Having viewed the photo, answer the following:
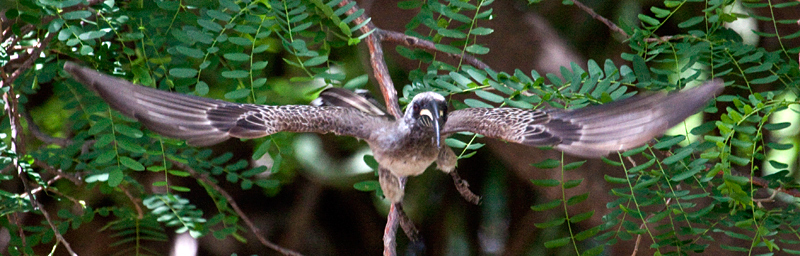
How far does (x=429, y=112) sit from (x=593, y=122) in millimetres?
299

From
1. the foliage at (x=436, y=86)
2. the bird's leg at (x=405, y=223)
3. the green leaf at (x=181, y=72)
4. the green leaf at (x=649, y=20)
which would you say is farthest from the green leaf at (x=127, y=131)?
the green leaf at (x=649, y=20)

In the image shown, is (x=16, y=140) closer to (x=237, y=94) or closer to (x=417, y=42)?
(x=237, y=94)

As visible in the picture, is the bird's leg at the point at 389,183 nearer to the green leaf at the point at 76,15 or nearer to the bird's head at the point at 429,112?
the bird's head at the point at 429,112

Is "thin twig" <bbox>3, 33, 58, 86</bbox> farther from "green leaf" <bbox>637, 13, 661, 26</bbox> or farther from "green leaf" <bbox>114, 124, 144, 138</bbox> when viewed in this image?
"green leaf" <bbox>637, 13, 661, 26</bbox>

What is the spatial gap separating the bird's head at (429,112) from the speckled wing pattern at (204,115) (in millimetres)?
158

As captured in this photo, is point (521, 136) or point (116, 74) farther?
point (116, 74)

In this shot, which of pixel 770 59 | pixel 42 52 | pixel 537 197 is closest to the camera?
pixel 770 59

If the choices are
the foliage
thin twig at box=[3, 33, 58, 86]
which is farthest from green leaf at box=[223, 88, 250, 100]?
thin twig at box=[3, 33, 58, 86]

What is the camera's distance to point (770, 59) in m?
1.44

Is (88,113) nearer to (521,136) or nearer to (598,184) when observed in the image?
(521,136)

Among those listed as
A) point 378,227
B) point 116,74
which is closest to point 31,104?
point 116,74

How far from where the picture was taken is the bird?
1.07m

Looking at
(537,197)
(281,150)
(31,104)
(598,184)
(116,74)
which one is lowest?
(537,197)

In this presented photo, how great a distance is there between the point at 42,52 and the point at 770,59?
1.66 meters
